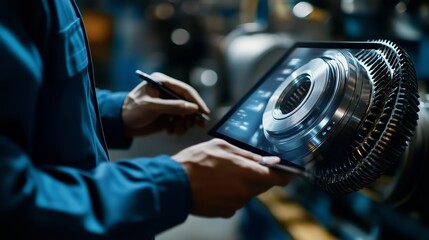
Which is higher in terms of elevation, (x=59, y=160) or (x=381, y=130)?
(x=381, y=130)

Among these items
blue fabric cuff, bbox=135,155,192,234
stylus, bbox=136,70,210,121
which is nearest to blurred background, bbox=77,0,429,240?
stylus, bbox=136,70,210,121

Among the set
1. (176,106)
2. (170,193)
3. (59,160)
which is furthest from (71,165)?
(176,106)

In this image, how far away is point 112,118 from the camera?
71 centimetres

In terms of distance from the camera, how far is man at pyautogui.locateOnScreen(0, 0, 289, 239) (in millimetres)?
350

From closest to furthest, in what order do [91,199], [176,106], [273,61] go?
[91,199] → [176,106] → [273,61]

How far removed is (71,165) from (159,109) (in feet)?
0.78

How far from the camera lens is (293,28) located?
1.34 m

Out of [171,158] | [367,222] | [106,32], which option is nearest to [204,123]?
[171,158]

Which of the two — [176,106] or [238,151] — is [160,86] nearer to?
[176,106]

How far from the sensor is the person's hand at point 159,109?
660mm

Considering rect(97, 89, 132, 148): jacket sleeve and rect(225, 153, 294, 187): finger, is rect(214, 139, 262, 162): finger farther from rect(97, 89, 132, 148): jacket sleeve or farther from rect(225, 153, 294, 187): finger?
rect(97, 89, 132, 148): jacket sleeve

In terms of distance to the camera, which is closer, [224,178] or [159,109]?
[224,178]

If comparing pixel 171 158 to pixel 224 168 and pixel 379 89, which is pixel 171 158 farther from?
pixel 379 89

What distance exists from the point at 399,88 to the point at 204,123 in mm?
344
